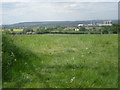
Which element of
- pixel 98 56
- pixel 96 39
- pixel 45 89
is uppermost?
pixel 96 39

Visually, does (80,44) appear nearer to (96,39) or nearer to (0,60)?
(96,39)

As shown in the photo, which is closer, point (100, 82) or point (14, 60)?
point (100, 82)

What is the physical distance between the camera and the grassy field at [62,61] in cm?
424

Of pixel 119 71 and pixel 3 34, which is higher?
pixel 3 34

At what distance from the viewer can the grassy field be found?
167 inches

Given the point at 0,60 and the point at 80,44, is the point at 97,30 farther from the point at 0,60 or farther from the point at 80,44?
the point at 0,60

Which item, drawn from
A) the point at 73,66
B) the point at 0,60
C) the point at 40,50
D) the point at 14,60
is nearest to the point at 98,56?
the point at 73,66

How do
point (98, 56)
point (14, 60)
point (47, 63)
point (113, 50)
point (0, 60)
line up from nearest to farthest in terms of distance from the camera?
1. point (0, 60)
2. point (14, 60)
3. point (47, 63)
4. point (98, 56)
5. point (113, 50)

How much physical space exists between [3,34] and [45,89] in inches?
85.2

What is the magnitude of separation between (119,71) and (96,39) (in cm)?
222

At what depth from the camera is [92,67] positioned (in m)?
5.02

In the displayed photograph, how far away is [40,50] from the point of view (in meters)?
6.21

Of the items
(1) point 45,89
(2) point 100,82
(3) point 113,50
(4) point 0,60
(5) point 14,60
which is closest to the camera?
(1) point 45,89

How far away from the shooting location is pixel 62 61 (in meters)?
5.41
